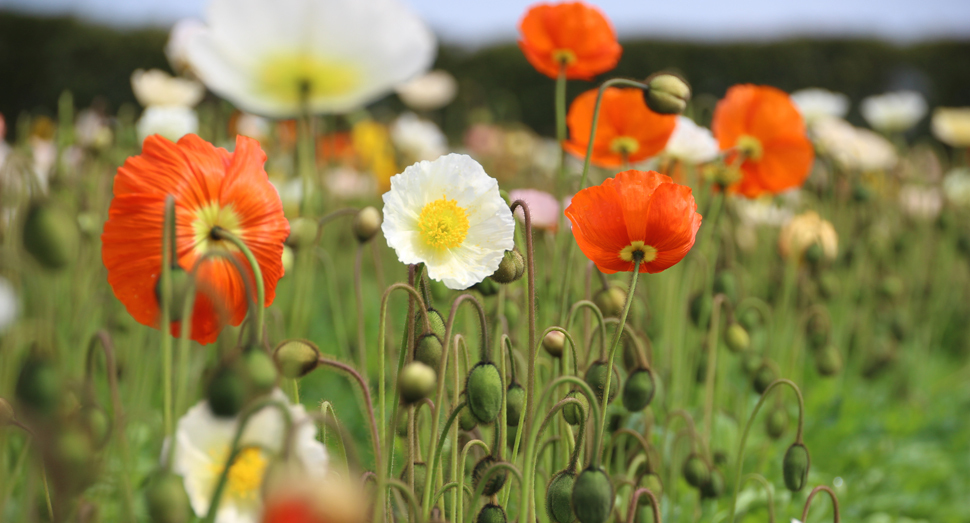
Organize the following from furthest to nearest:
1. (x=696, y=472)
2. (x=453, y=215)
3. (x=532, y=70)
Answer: (x=532, y=70) → (x=696, y=472) → (x=453, y=215)

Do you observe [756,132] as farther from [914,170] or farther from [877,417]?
[914,170]

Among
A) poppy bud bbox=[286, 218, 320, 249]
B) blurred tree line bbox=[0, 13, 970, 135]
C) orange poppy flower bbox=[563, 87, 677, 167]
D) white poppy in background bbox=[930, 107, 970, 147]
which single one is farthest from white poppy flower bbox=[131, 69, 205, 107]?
blurred tree line bbox=[0, 13, 970, 135]

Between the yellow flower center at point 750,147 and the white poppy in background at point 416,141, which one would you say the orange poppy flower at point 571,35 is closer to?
the yellow flower center at point 750,147

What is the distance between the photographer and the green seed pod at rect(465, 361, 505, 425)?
2.35 ft

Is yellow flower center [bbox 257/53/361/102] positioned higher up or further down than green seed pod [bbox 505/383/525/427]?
higher up

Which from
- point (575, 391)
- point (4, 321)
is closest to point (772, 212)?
point (575, 391)

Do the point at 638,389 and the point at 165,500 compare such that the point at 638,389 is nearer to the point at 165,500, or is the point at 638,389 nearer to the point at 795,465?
the point at 795,465

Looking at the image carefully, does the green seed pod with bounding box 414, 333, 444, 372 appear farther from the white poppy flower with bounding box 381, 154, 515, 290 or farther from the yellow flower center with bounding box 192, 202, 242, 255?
the yellow flower center with bounding box 192, 202, 242, 255

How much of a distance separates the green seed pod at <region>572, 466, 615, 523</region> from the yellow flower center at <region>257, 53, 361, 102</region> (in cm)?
49

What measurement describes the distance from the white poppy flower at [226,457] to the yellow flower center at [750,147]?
4.06 feet

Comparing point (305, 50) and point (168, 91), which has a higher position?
point (305, 50)

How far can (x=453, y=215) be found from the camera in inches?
32.4

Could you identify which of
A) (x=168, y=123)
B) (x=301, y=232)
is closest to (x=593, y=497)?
(x=301, y=232)

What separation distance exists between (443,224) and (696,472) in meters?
0.60
